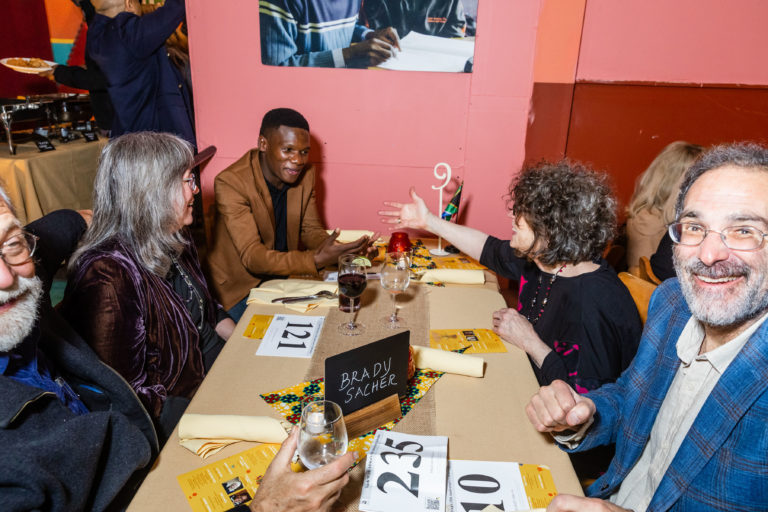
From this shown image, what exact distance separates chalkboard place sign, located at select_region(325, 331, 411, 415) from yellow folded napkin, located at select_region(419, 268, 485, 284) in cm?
87

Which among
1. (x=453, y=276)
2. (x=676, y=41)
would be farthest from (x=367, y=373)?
(x=676, y=41)

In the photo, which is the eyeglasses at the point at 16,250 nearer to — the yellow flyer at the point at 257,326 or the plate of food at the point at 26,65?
the yellow flyer at the point at 257,326

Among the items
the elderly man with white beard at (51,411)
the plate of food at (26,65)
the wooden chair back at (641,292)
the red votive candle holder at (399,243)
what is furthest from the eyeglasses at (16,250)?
the plate of food at (26,65)

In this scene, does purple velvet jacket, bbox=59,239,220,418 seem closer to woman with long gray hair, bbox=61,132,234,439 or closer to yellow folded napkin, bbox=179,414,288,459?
woman with long gray hair, bbox=61,132,234,439

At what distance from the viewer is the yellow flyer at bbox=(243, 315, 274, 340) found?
170cm

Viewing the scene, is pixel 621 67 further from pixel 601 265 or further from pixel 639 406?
pixel 639 406

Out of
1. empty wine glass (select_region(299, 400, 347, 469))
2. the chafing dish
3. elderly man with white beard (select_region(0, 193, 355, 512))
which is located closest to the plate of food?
the chafing dish

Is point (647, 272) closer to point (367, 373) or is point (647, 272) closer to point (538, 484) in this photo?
point (538, 484)

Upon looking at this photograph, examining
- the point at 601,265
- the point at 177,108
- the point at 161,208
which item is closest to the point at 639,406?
the point at 601,265

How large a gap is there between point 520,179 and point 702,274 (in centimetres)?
95

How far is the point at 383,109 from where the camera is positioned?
3.42 m

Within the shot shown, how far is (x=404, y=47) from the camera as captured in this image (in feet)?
10.7

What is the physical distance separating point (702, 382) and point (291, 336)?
1.19 m

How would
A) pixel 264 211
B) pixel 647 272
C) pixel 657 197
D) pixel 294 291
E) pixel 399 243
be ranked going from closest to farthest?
pixel 294 291 → pixel 647 272 → pixel 399 243 → pixel 264 211 → pixel 657 197
